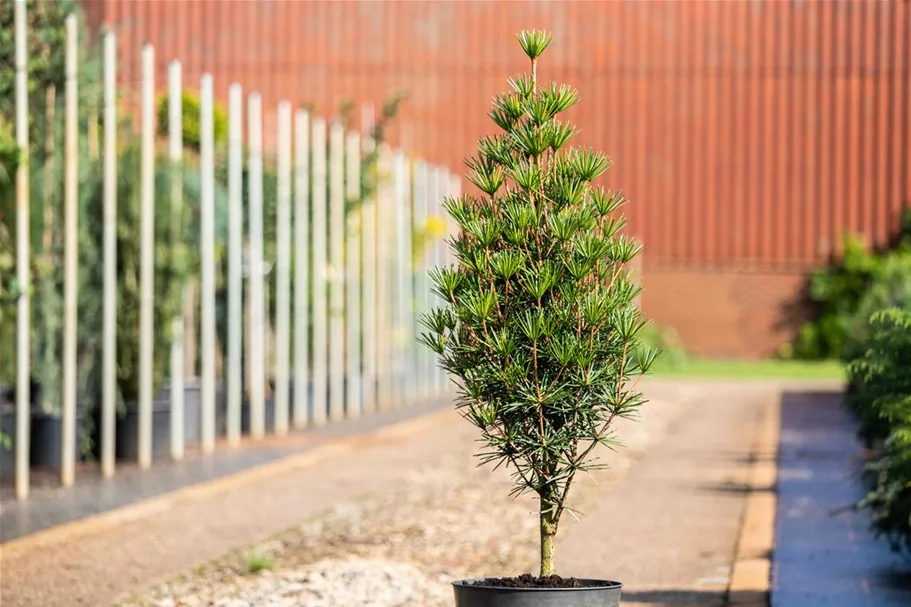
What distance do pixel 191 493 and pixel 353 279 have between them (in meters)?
9.15

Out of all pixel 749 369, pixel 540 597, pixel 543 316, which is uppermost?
pixel 543 316

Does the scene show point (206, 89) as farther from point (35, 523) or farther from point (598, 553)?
point (598, 553)

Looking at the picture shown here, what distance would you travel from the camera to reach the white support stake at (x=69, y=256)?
11.5 meters

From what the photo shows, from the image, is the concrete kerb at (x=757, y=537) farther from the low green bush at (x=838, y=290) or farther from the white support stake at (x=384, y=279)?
A: the low green bush at (x=838, y=290)

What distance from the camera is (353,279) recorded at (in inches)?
794

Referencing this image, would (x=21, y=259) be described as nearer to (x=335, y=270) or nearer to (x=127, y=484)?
(x=127, y=484)

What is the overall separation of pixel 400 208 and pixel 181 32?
1310 centimetres

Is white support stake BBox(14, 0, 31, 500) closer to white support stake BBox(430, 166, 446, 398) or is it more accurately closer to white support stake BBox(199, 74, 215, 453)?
white support stake BBox(199, 74, 215, 453)

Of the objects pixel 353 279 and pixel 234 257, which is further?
pixel 353 279

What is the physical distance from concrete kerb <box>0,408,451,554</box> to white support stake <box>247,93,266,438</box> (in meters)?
0.84

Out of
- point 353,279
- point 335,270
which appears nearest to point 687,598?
point 335,270

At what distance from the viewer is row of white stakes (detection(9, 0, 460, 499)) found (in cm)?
1163

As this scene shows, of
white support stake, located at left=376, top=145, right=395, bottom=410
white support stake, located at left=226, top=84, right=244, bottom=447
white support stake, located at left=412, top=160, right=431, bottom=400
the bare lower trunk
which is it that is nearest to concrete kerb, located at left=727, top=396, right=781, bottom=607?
the bare lower trunk

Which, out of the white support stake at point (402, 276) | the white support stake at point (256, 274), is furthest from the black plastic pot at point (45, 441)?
the white support stake at point (402, 276)
